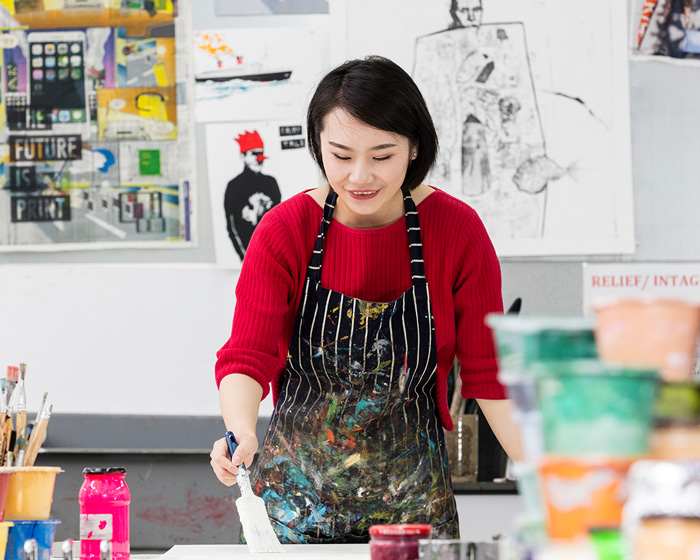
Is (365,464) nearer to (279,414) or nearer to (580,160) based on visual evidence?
(279,414)

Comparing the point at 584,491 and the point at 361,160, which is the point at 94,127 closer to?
the point at 361,160

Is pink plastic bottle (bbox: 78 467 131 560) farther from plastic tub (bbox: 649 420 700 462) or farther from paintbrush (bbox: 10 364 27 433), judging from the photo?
plastic tub (bbox: 649 420 700 462)

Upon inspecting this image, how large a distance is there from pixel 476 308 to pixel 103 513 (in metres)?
0.67

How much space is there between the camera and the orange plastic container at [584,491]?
44 cm

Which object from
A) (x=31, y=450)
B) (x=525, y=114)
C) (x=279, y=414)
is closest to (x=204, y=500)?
(x=279, y=414)

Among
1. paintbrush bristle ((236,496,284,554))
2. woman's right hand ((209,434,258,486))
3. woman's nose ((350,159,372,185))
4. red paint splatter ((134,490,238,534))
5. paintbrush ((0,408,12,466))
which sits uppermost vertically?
woman's nose ((350,159,372,185))

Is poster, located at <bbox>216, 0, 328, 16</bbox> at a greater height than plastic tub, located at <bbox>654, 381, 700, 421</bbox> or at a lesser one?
Result: greater

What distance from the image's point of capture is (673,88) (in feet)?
6.75

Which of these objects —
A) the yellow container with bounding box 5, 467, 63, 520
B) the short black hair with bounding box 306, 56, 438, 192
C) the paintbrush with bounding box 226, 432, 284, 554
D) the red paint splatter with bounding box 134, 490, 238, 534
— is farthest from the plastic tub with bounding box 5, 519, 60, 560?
the red paint splatter with bounding box 134, 490, 238, 534

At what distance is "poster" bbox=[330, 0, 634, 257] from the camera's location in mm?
2059

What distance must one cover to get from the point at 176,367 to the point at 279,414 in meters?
0.71

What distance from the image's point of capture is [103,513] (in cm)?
108

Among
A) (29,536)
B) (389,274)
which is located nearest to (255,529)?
(29,536)

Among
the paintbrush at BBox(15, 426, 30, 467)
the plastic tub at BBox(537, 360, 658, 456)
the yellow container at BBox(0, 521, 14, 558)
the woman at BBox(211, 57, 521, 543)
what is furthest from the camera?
the woman at BBox(211, 57, 521, 543)
